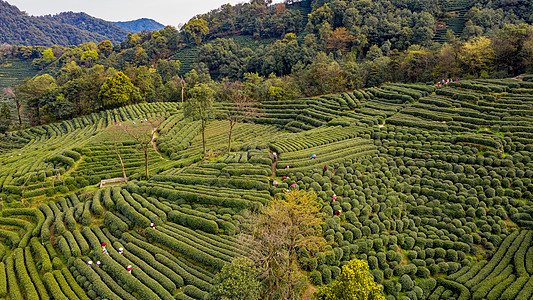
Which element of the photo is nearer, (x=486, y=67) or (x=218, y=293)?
→ (x=218, y=293)

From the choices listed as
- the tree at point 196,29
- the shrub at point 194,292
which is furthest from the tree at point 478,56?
the tree at point 196,29

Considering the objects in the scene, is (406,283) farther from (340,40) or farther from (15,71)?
(15,71)

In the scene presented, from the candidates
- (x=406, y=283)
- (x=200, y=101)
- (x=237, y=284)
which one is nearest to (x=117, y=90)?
(x=200, y=101)

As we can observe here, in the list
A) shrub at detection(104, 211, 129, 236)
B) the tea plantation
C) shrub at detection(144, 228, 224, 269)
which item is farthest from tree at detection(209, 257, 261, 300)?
Result: shrub at detection(104, 211, 129, 236)

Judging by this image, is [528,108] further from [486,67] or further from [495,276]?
[495,276]

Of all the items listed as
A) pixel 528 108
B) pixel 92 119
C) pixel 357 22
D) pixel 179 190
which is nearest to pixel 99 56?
pixel 92 119

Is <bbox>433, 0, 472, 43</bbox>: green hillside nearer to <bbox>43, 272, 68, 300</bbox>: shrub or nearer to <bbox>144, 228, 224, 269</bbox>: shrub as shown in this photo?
<bbox>144, 228, 224, 269</bbox>: shrub

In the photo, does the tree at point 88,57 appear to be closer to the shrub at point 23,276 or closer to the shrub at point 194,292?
the shrub at point 23,276
